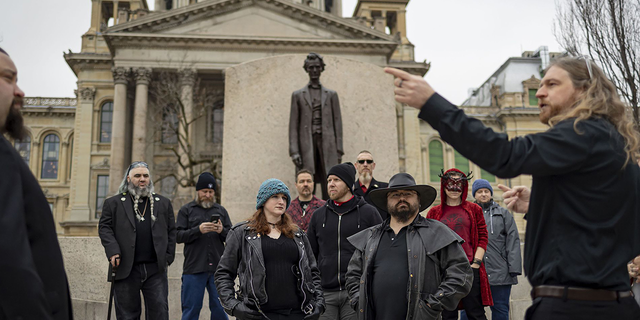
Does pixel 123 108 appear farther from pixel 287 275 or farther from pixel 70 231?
pixel 287 275

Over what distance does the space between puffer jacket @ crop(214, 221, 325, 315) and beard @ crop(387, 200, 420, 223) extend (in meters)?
0.83

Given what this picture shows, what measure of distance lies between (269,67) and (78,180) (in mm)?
44049

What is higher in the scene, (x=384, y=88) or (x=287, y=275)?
(x=384, y=88)

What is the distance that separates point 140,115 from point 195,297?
3815cm

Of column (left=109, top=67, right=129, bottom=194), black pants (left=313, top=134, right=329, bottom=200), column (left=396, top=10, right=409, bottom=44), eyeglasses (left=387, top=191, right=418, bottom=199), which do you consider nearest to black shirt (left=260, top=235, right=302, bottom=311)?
eyeglasses (left=387, top=191, right=418, bottom=199)

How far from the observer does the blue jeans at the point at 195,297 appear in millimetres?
6949

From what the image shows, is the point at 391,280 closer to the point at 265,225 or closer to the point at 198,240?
the point at 265,225

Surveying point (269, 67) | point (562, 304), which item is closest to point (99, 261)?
point (269, 67)

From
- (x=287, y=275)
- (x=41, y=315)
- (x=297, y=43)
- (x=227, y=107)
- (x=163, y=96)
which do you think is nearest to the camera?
(x=41, y=315)

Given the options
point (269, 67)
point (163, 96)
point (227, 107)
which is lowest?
point (227, 107)

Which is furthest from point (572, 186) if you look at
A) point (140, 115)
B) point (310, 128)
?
point (140, 115)

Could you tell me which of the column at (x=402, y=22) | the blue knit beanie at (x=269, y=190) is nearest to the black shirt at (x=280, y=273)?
the blue knit beanie at (x=269, y=190)

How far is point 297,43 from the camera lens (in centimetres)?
4397

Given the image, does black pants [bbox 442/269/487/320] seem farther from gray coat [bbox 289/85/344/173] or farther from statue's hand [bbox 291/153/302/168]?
statue's hand [bbox 291/153/302/168]
